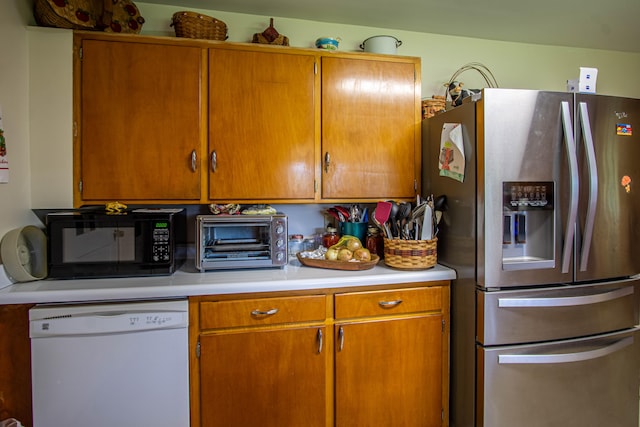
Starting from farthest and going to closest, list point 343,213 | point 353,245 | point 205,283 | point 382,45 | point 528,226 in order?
point 343,213 < point 382,45 < point 353,245 < point 528,226 < point 205,283

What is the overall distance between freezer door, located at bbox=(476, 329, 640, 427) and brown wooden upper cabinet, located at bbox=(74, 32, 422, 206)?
99cm

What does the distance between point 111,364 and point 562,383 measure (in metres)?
2.02

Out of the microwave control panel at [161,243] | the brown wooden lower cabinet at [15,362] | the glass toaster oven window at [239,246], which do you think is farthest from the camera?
the glass toaster oven window at [239,246]

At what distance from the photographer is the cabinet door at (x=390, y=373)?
5.19 feet

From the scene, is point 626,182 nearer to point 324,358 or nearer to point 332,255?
point 332,255

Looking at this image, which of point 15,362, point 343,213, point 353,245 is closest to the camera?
point 15,362

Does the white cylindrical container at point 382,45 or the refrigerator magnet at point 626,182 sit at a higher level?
the white cylindrical container at point 382,45

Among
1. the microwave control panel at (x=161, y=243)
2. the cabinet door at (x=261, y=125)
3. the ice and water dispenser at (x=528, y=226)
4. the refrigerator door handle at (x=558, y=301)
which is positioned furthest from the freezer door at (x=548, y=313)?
the microwave control panel at (x=161, y=243)

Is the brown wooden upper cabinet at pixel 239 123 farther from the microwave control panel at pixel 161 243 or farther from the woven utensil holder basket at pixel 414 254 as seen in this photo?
the woven utensil holder basket at pixel 414 254

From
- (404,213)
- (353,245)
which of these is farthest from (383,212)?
(353,245)

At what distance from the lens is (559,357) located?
1.52 meters

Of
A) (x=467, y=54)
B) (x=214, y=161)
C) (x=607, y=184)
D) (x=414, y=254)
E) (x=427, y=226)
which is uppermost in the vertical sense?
(x=467, y=54)

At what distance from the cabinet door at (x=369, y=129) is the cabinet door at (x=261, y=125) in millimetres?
107

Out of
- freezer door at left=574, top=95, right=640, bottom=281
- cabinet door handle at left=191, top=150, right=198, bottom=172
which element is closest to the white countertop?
cabinet door handle at left=191, top=150, right=198, bottom=172
